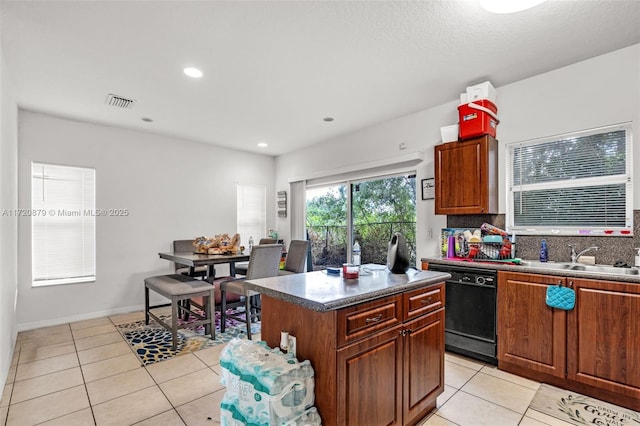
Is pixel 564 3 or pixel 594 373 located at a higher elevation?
pixel 564 3

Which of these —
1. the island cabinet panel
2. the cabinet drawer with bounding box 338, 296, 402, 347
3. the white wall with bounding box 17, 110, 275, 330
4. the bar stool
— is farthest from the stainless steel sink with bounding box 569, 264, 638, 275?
the white wall with bounding box 17, 110, 275, 330

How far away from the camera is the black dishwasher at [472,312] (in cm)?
278

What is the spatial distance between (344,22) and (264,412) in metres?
2.42

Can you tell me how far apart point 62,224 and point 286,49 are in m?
3.82

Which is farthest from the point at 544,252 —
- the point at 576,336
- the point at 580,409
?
the point at 580,409

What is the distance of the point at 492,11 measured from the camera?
2.03m

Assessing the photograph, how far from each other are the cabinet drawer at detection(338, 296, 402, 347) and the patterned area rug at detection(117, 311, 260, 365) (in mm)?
2327

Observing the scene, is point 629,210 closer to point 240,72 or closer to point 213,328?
point 240,72

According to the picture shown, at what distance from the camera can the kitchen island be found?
58.9 inches

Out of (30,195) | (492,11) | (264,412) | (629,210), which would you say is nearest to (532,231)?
(629,210)

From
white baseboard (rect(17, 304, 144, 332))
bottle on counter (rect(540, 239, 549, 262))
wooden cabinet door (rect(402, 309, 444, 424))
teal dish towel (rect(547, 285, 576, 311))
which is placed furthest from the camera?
white baseboard (rect(17, 304, 144, 332))

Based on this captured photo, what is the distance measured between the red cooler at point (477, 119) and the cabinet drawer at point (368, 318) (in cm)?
207

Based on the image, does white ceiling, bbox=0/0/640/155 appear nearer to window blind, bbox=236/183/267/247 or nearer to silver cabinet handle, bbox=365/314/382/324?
silver cabinet handle, bbox=365/314/382/324

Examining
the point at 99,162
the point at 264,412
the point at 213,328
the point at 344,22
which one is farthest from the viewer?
the point at 99,162
